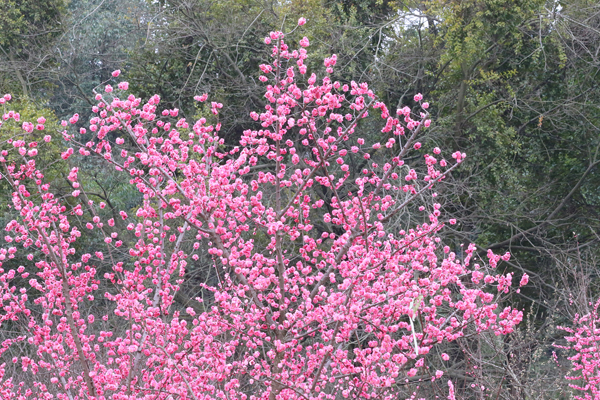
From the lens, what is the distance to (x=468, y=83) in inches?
381

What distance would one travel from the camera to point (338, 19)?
391 inches

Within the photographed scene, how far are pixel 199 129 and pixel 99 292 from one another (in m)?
7.49

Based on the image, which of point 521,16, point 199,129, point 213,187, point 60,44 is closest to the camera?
point 213,187

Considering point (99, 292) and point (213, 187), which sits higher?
point (213, 187)

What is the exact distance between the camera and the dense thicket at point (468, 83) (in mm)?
9242

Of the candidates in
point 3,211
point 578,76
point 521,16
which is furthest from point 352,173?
point 3,211

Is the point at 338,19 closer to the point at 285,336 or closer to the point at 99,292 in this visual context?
the point at 99,292

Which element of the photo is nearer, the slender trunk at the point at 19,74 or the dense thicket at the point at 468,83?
the dense thicket at the point at 468,83

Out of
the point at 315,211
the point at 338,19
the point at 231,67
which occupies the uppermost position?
the point at 338,19

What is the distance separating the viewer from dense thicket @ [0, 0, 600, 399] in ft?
30.3

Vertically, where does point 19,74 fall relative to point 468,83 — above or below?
below

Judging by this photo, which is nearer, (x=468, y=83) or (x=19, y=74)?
(x=468, y=83)

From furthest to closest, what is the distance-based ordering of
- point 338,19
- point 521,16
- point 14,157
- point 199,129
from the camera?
point 338,19
point 521,16
point 14,157
point 199,129

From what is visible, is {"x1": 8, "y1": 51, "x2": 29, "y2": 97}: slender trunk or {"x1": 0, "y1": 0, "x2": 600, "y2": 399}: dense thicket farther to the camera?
{"x1": 8, "y1": 51, "x2": 29, "y2": 97}: slender trunk
